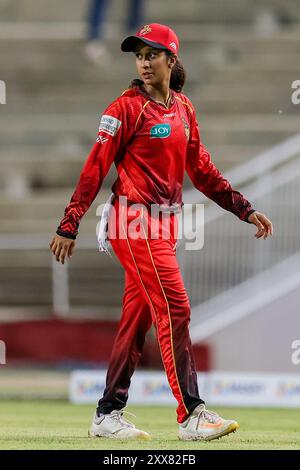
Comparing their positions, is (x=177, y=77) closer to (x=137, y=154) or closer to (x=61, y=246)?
(x=137, y=154)

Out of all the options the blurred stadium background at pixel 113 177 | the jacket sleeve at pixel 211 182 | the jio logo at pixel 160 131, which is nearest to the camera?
the jio logo at pixel 160 131

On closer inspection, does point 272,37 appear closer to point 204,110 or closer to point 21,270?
point 204,110

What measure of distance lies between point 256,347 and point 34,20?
866cm

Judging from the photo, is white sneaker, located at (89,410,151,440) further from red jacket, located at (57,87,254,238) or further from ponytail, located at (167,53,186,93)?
ponytail, located at (167,53,186,93)

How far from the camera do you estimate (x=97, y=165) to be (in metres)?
6.31

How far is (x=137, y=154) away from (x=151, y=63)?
46 centimetres

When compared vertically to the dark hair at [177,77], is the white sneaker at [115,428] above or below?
below

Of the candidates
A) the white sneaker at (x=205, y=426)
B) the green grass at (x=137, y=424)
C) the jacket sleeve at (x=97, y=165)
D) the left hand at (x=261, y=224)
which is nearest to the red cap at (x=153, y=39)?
the jacket sleeve at (x=97, y=165)

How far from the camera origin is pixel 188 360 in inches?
252

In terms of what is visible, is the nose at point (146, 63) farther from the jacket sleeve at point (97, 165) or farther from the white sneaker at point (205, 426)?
the white sneaker at point (205, 426)

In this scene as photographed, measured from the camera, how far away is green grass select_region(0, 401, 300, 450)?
20.5 ft

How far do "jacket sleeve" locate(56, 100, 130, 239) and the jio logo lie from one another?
0.12 m

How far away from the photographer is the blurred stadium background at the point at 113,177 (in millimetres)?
11648

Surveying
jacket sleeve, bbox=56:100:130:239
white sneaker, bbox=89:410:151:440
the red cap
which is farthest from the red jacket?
white sneaker, bbox=89:410:151:440
